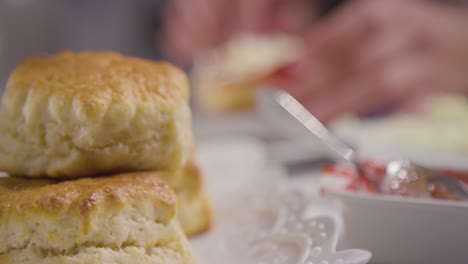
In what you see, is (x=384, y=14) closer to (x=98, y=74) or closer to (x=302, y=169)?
(x=302, y=169)

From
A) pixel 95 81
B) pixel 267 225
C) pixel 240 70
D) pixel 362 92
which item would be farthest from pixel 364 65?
pixel 95 81

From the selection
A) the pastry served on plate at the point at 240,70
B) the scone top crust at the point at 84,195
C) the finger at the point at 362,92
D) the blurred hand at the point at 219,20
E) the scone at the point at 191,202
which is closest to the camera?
the scone top crust at the point at 84,195

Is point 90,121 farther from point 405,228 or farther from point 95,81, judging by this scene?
point 405,228

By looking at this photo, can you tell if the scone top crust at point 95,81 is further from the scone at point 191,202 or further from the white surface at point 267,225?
the white surface at point 267,225

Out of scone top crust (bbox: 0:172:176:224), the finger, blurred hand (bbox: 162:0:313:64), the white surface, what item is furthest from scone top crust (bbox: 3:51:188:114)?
blurred hand (bbox: 162:0:313:64)

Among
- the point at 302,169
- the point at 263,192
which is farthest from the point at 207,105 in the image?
the point at 263,192

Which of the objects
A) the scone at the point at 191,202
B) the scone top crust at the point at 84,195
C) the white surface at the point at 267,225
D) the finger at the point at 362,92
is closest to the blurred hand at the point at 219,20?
the finger at the point at 362,92

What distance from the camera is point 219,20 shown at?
477 cm

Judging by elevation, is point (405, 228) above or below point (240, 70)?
below

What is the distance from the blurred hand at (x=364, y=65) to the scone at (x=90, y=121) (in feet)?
5.44

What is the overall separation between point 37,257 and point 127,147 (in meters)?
0.23

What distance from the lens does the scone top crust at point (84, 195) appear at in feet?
2.28

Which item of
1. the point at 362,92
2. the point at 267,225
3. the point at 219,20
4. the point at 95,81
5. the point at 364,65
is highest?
the point at 219,20

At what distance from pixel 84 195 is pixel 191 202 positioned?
35 cm
